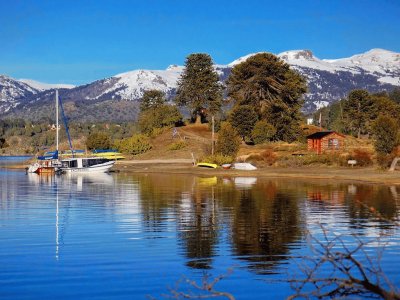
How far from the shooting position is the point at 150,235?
28.6 meters

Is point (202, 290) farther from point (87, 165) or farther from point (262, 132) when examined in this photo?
point (262, 132)

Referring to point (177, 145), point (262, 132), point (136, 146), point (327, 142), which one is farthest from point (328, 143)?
point (136, 146)

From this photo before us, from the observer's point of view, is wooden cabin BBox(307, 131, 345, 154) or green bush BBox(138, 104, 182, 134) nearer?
wooden cabin BBox(307, 131, 345, 154)

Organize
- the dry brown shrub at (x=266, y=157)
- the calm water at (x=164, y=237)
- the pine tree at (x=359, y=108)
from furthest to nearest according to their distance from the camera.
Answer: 1. the pine tree at (x=359, y=108)
2. the dry brown shrub at (x=266, y=157)
3. the calm water at (x=164, y=237)

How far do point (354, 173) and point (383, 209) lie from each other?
32340 mm

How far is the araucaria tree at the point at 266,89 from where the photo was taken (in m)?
113

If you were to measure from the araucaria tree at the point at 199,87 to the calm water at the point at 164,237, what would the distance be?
75.6 m

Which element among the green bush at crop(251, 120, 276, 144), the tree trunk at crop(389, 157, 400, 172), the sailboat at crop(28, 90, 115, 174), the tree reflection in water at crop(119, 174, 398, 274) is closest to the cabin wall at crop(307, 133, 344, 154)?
the green bush at crop(251, 120, 276, 144)

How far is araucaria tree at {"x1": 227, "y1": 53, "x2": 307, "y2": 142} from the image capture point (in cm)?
11300

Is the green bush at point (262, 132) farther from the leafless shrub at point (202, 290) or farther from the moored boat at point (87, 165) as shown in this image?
the leafless shrub at point (202, 290)

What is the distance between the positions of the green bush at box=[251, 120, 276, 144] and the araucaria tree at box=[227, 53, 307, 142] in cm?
423

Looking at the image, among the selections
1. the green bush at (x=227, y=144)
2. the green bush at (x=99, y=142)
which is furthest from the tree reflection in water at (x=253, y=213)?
the green bush at (x=99, y=142)

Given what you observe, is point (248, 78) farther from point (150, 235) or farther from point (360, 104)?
point (150, 235)

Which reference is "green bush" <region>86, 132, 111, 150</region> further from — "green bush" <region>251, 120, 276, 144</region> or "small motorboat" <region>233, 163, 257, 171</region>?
"small motorboat" <region>233, 163, 257, 171</region>
